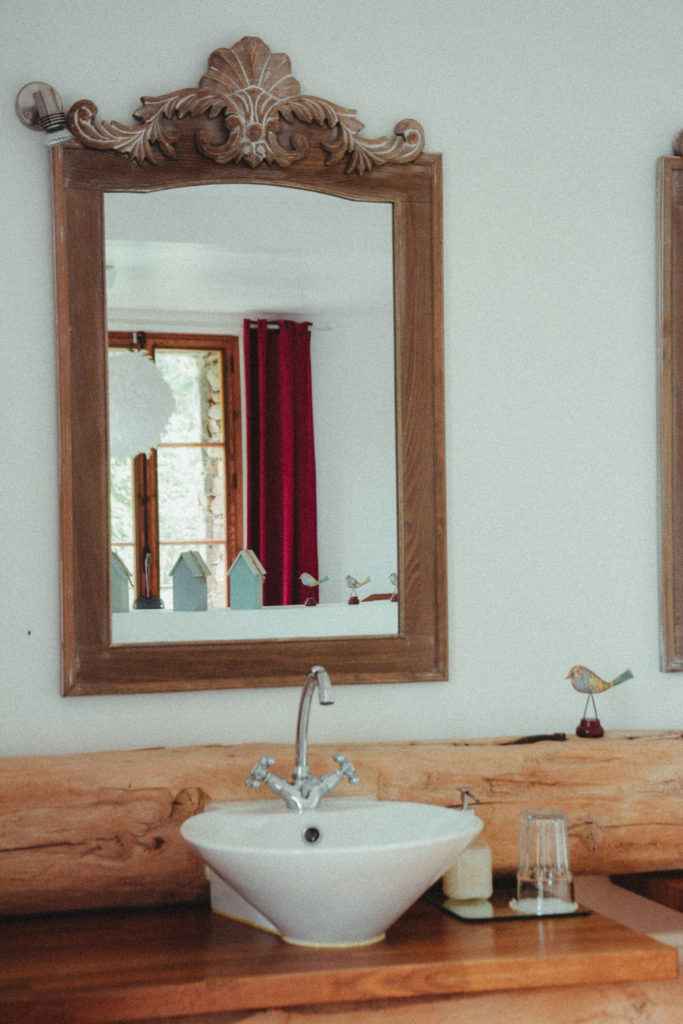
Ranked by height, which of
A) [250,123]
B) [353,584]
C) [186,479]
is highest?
[250,123]

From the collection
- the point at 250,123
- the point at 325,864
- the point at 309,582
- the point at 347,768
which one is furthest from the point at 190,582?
the point at 250,123

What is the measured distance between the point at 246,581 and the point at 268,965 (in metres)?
0.70

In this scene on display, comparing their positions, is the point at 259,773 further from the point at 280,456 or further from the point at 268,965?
the point at 280,456

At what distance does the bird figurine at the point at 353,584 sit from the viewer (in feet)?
6.57

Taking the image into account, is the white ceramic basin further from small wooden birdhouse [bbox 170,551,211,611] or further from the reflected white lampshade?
the reflected white lampshade

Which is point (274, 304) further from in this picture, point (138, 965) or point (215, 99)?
point (138, 965)

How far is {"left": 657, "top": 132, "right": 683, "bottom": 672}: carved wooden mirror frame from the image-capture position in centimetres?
213

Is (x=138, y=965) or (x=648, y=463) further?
(x=648, y=463)

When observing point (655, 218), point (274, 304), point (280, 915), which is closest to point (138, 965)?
point (280, 915)

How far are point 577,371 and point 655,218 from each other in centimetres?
36

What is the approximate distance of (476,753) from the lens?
1927mm

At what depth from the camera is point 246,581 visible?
197cm

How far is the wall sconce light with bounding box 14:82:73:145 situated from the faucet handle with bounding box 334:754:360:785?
118 cm

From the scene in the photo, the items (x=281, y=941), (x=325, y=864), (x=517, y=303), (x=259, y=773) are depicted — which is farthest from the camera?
(x=517, y=303)
